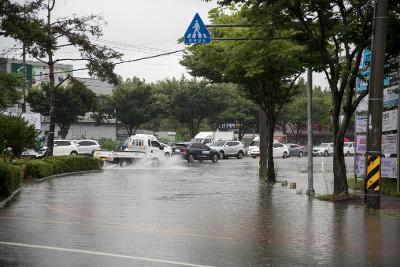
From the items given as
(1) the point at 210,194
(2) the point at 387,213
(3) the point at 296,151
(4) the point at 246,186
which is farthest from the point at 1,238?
(3) the point at 296,151

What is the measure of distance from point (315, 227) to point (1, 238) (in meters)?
6.23

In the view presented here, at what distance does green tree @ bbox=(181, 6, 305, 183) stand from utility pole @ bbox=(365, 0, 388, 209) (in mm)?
6255

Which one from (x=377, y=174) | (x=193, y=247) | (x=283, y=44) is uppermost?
(x=283, y=44)

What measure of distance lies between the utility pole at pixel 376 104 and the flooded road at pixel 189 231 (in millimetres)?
759

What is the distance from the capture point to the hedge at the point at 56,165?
26.1 m

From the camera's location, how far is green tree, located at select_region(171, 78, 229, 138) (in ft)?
216

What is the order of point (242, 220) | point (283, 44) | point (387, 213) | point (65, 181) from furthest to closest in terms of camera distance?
point (65, 181) < point (283, 44) < point (387, 213) < point (242, 220)

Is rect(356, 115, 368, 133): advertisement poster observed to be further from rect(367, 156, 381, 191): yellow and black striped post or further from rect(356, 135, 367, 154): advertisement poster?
rect(367, 156, 381, 191): yellow and black striped post

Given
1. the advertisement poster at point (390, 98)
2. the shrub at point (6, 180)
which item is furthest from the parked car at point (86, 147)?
the advertisement poster at point (390, 98)

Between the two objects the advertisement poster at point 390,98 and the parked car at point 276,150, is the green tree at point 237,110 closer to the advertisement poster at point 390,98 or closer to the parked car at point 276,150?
the parked car at point 276,150

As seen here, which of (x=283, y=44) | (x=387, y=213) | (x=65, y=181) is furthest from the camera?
(x=65, y=181)

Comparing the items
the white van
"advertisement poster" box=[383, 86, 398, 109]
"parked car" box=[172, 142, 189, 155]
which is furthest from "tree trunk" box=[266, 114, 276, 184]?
"parked car" box=[172, 142, 189, 155]

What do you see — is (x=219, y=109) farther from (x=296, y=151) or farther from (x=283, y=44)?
(x=283, y=44)

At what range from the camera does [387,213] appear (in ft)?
48.3
